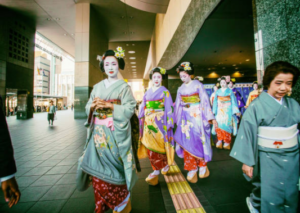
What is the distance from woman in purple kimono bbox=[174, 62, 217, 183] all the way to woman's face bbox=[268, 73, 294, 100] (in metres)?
1.34

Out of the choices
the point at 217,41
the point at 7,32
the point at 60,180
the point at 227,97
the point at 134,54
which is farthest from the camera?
the point at 134,54

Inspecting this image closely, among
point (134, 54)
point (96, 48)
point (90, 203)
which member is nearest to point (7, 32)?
point (96, 48)

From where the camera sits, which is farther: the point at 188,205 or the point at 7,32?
the point at 7,32

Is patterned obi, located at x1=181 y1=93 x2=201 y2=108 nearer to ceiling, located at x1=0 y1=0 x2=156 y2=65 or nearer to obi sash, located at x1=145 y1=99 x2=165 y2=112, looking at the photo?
obi sash, located at x1=145 y1=99 x2=165 y2=112

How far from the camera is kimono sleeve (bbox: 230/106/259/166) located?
1471 millimetres

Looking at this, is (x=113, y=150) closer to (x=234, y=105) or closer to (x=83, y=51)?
(x=234, y=105)

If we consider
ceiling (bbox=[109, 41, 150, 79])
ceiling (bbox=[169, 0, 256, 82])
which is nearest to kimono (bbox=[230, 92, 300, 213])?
ceiling (bbox=[169, 0, 256, 82])

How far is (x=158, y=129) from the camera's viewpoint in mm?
2758

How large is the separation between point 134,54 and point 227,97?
1875 centimetres

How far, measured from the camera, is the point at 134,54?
70.8 feet

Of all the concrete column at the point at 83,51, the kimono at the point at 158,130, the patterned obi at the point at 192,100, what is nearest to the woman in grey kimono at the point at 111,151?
the kimono at the point at 158,130

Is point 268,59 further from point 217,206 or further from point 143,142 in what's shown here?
point 143,142

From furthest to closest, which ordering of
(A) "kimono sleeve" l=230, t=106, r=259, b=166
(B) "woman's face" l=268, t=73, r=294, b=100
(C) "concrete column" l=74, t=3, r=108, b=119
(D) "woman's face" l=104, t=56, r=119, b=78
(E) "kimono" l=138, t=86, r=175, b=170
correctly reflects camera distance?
(C) "concrete column" l=74, t=3, r=108, b=119 → (E) "kimono" l=138, t=86, r=175, b=170 → (D) "woman's face" l=104, t=56, r=119, b=78 → (A) "kimono sleeve" l=230, t=106, r=259, b=166 → (B) "woman's face" l=268, t=73, r=294, b=100

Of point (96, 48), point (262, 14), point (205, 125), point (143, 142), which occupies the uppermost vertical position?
point (96, 48)
